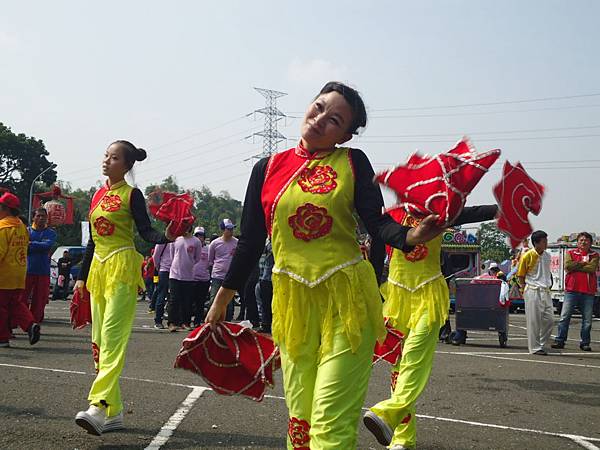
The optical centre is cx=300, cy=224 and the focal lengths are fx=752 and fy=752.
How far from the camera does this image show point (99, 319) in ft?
18.1

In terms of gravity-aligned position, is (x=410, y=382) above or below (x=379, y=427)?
above

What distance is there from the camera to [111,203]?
5648 millimetres

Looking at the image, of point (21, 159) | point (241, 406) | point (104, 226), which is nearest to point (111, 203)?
point (104, 226)

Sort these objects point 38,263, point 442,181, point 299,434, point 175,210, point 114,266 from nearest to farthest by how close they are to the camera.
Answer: point 442,181, point 299,434, point 175,210, point 114,266, point 38,263

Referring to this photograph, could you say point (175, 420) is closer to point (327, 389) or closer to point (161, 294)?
point (327, 389)

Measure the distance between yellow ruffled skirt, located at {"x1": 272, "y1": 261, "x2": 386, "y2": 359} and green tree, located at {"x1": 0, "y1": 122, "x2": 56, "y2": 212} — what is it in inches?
2529

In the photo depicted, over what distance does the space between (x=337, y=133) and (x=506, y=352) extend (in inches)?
365

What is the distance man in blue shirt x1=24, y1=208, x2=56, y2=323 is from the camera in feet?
37.8

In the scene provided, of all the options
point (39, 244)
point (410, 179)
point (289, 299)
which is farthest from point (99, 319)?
point (39, 244)

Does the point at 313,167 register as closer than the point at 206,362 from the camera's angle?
Yes

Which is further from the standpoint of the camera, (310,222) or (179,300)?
(179,300)

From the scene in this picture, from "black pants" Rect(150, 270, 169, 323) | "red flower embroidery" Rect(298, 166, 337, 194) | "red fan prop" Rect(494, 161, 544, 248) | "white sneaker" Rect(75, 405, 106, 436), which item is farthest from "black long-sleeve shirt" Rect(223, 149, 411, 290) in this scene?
"black pants" Rect(150, 270, 169, 323)

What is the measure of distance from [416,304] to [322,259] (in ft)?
7.36

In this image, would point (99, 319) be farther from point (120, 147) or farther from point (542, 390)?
point (542, 390)
